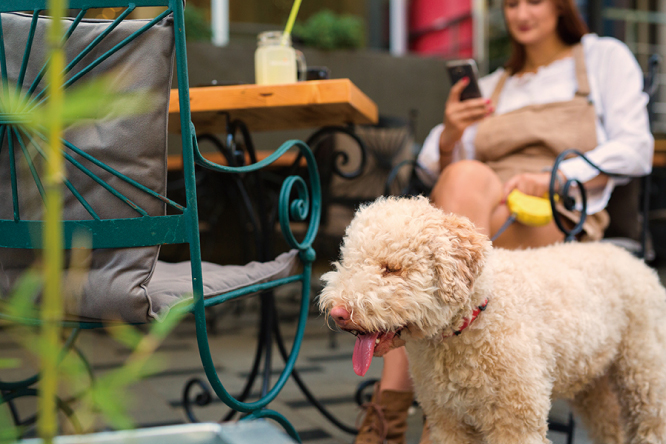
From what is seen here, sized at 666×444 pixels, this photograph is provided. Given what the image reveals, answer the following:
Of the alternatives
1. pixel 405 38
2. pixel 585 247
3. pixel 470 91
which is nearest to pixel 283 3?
pixel 405 38

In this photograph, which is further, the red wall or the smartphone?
Answer: the red wall

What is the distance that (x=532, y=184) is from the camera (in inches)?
72.6

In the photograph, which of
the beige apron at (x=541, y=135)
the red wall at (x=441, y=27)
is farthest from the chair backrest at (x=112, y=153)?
the red wall at (x=441, y=27)

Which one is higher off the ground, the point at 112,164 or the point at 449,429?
the point at 112,164

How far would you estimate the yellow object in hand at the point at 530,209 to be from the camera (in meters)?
1.73

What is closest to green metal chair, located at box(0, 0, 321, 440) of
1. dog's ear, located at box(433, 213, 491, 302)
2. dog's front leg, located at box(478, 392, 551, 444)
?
dog's ear, located at box(433, 213, 491, 302)

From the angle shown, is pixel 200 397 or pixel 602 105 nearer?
pixel 200 397

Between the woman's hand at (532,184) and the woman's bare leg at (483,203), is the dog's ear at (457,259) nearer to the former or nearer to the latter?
the woman's bare leg at (483,203)

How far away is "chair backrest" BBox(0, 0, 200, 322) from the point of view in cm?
102

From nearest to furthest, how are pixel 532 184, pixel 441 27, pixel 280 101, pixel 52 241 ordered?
pixel 52 241
pixel 280 101
pixel 532 184
pixel 441 27

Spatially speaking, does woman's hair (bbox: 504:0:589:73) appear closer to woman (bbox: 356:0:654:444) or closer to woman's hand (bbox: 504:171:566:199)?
woman (bbox: 356:0:654:444)

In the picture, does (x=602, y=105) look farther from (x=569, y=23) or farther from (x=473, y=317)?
(x=473, y=317)

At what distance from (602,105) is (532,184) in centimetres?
52

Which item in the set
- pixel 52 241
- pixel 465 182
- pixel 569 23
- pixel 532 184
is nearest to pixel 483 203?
pixel 465 182
